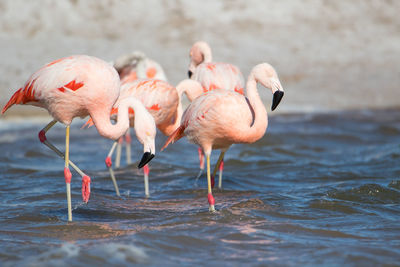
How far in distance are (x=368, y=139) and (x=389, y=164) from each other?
96.7 inches

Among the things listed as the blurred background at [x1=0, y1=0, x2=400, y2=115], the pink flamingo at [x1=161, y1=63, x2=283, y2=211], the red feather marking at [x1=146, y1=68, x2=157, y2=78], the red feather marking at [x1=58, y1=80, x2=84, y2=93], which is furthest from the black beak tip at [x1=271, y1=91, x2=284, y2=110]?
the blurred background at [x1=0, y1=0, x2=400, y2=115]

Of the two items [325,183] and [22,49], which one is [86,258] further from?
[22,49]

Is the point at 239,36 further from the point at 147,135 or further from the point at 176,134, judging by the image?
the point at 147,135

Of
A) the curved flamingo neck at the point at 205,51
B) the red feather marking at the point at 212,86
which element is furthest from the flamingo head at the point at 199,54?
the red feather marking at the point at 212,86

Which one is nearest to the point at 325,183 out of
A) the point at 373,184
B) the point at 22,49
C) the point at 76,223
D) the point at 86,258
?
the point at 373,184

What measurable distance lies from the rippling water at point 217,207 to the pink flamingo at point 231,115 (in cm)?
59

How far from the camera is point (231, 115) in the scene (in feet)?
17.1

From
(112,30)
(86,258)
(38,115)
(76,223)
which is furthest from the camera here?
(112,30)

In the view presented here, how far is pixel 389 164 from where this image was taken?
748 centimetres

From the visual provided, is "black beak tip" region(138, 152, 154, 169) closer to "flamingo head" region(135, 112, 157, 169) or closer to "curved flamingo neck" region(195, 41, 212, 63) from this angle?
"flamingo head" region(135, 112, 157, 169)

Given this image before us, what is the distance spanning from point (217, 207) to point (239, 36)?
12371mm

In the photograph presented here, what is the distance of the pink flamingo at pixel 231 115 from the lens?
17.1 ft

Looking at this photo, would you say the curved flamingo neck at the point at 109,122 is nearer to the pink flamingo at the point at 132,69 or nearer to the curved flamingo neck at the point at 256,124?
the curved flamingo neck at the point at 256,124

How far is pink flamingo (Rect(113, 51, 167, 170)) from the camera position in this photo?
7.91 m
